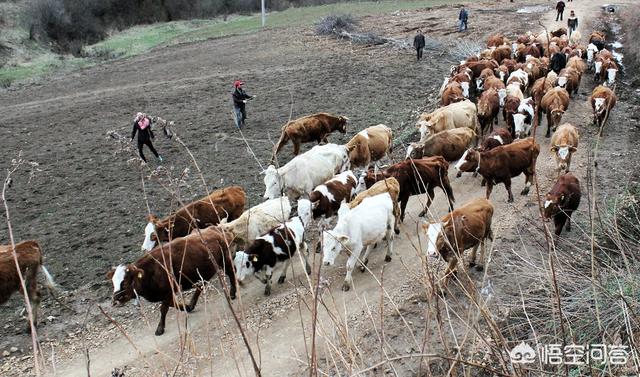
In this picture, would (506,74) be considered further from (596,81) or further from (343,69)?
(343,69)

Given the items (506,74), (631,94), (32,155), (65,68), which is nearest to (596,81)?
(631,94)

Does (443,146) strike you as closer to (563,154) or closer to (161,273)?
(563,154)

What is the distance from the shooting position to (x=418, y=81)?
2098cm

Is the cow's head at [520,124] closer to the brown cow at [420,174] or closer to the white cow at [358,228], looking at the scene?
the brown cow at [420,174]

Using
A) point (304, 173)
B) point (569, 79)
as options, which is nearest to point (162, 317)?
point (304, 173)

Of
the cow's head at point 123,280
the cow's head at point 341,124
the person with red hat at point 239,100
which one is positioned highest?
the person with red hat at point 239,100

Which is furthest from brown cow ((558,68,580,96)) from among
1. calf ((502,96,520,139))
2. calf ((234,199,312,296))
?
calf ((234,199,312,296))

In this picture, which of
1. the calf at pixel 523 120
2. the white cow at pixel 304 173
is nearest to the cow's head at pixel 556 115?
the calf at pixel 523 120

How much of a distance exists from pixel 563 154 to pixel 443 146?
2374 mm

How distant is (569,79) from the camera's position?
1645 cm

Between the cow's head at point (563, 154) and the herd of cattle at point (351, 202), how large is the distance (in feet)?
0.08

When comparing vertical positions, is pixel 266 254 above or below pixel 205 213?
below

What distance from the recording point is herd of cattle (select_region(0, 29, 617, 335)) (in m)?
7.50

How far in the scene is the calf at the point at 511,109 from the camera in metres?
13.4
